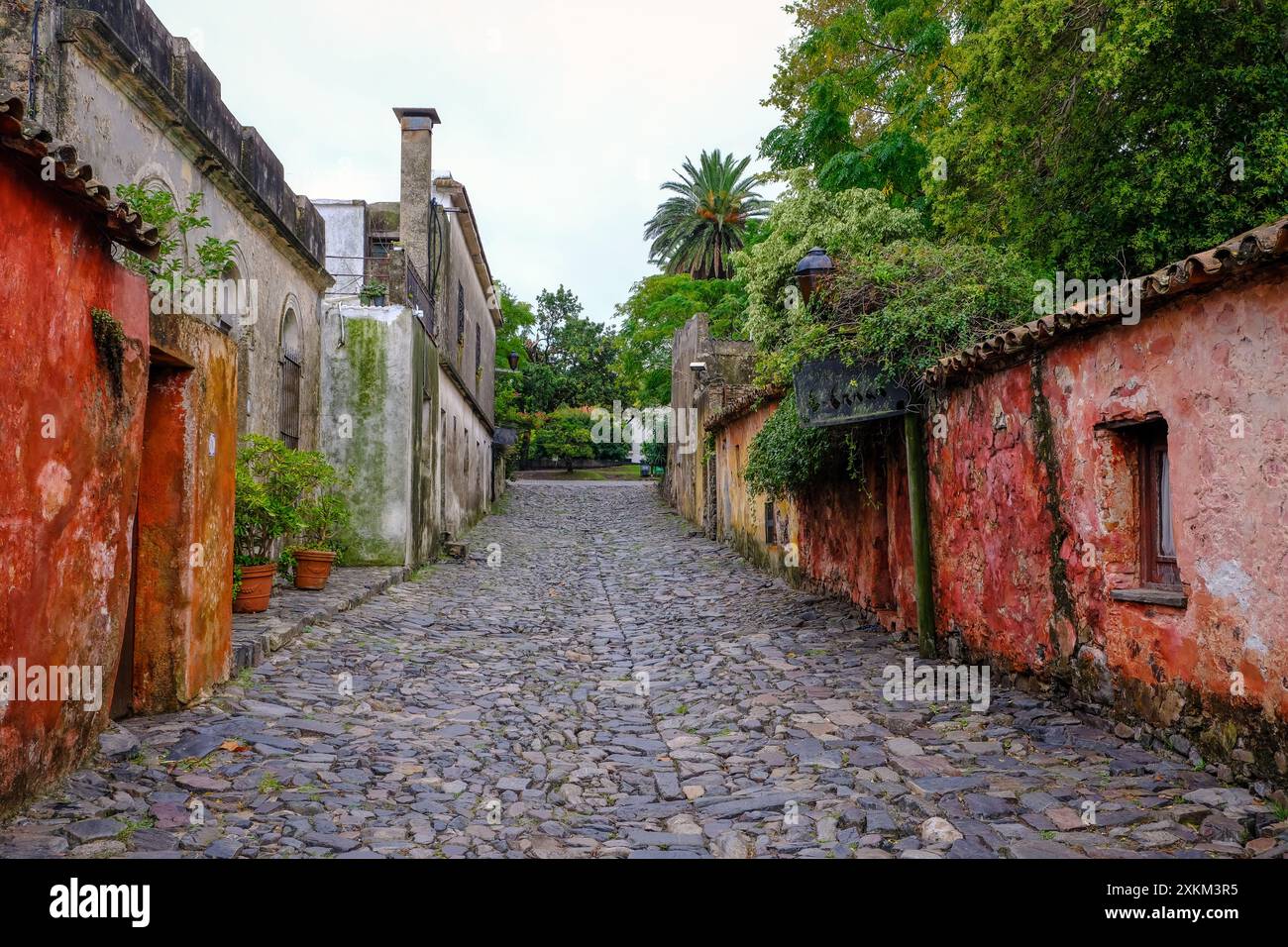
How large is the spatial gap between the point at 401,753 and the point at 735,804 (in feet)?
7.05

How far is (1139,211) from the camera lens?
1180 cm

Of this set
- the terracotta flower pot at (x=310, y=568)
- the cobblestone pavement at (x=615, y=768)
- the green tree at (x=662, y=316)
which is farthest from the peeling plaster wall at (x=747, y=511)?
the green tree at (x=662, y=316)

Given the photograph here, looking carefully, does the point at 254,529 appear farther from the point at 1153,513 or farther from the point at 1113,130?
the point at 1113,130

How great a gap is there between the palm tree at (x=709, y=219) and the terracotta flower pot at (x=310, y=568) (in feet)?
90.4

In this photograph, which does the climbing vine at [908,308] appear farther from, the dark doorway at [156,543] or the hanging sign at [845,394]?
the dark doorway at [156,543]

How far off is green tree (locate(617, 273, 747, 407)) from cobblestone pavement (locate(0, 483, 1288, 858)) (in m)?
23.3

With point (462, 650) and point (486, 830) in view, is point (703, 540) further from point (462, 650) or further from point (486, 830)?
point (486, 830)

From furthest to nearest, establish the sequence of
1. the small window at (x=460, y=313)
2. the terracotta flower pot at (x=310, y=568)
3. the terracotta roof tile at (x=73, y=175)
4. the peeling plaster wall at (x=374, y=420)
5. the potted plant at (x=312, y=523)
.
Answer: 1. the small window at (x=460, y=313)
2. the peeling plaster wall at (x=374, y=420)
3. the terracotta flower pot at (x=310, y=568)
4. the potted plant at (x=312, y=523)
5. the terracotta roof tile at (x=73, y=175)

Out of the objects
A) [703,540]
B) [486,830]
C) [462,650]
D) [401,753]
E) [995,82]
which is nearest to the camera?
[486,830]

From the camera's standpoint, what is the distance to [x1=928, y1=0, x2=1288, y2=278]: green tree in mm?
10945

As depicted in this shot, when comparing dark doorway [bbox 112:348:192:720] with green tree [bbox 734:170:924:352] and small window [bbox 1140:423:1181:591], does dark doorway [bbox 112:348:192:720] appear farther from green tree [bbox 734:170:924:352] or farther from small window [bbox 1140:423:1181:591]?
green tree [bbox 734:170:924:352]

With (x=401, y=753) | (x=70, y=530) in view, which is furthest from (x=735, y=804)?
(x=70, y=530)

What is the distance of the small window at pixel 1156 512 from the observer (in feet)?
18.1

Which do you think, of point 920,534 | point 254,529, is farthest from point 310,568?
point 920,534
